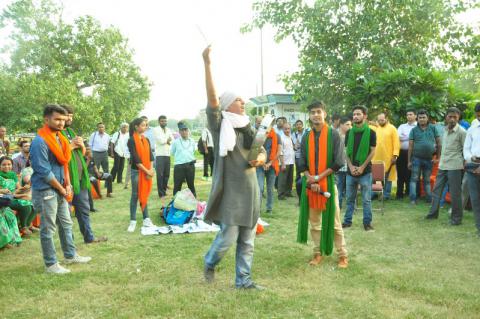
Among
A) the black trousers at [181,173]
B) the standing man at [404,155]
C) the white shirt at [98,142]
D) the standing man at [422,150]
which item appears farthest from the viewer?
the white shirt at [98,142]

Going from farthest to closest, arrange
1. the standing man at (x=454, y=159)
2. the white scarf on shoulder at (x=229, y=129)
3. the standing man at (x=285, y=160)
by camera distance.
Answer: the standing man at (x=285, y=160)
the standing man at (x=454, y=159)
the white scarf on shoulder at (x=229, y=129)

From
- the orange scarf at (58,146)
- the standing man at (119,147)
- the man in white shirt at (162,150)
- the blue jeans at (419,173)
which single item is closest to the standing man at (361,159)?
the blue jeans at (419,173)

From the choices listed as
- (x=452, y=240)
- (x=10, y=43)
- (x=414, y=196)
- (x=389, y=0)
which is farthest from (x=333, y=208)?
(x=10, y=43)

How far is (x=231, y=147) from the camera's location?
12.1 ft

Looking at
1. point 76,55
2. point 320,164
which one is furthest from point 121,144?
point 76,55

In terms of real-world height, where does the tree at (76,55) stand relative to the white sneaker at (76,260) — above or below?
above

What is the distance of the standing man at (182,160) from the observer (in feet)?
30.9

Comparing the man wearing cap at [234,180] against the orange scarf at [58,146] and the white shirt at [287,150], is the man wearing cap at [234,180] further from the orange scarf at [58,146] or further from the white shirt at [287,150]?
the white shirt at [287,150]

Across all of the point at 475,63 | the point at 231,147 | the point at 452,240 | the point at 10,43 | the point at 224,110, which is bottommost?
the point at 452,240

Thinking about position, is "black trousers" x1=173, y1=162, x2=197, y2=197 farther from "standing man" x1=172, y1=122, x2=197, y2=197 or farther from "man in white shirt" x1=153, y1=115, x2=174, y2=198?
Result: "man in white shirt" x1=153, y1=115, x2=174, y2=198

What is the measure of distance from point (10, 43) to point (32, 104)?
915 cm

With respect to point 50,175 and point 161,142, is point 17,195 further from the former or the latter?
point 161,142

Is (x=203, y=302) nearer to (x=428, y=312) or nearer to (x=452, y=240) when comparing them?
(x=428, y=312)

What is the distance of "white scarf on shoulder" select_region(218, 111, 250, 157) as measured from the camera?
3.71 metres
